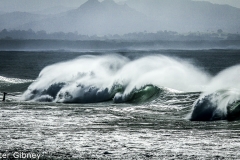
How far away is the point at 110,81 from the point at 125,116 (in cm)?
1125

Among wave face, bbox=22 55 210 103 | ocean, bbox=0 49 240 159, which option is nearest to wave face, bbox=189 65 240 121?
ocean, bbox=0 49 240 159

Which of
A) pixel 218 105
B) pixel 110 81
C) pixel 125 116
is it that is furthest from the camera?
pixel 110 81

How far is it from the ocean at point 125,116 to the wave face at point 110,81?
0.22 ft

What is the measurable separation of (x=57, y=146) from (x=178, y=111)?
925cm

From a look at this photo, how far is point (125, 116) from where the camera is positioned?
2311 cm

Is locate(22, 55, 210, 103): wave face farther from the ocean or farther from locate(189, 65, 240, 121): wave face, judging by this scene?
locate(189, 65, 240, 121): wave face

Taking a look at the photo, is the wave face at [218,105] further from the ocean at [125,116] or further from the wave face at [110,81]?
the wave face at [110,81]

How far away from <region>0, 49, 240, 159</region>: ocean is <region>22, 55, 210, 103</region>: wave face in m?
0.07

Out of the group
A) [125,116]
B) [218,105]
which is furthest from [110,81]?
[218,105]

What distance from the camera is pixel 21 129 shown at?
64.1ft

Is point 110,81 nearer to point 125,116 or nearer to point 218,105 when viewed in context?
point 125,116

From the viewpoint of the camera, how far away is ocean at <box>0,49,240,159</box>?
1628 centimetres

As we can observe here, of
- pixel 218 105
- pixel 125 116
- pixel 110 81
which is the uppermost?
pixel 110 81

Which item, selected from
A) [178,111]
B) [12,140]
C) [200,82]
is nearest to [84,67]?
[200,82]
